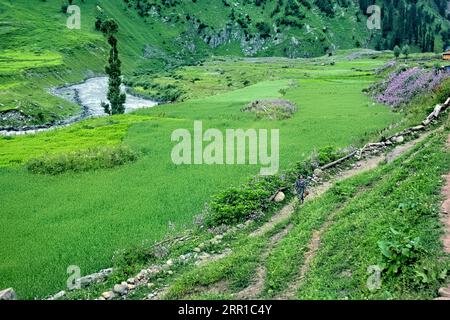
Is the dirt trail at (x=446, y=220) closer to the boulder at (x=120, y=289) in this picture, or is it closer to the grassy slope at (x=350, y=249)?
the grassy slope at (x=350, y=249)

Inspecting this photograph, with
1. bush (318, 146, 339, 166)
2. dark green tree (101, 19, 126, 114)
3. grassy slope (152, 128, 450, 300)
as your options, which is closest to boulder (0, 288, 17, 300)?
grassy slope (152, 128, 450, 300)

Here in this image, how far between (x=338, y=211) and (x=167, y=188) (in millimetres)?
13299

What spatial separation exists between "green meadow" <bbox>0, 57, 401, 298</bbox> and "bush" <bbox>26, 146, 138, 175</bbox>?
1.04m

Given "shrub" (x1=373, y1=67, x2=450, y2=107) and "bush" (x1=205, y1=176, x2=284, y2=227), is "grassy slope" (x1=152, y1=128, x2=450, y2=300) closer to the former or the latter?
"bush" (x1=205, y1=176, x2=284, y2=227)

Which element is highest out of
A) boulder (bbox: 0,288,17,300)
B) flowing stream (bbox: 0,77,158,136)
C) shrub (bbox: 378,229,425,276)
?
flowing stream (bbox: 0,77,158,136)

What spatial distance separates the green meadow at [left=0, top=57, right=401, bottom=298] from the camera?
21734mm

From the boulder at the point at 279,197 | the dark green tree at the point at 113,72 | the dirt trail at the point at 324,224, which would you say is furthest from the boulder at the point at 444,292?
the dark green tree at the point at 113,72

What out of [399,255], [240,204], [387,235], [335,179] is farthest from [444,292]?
[335,179]

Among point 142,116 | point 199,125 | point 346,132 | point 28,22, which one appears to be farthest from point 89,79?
point 346,132

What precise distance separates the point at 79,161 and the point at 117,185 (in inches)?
273

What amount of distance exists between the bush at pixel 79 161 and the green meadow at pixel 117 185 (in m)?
1.04

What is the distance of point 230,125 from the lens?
52.0 metres

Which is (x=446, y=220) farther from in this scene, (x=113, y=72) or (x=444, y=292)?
(x=113, y=72)
